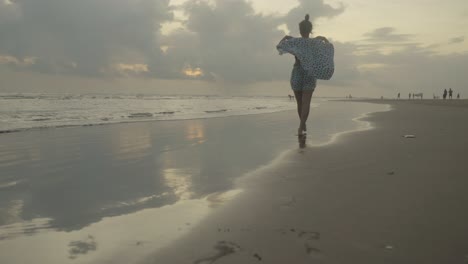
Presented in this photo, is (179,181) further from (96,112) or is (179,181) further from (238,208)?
(96,112)

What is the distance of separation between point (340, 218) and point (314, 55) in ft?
18.6

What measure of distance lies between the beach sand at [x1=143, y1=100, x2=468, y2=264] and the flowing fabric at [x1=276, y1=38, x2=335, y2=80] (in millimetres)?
3449

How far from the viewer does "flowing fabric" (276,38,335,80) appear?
764 centimetres

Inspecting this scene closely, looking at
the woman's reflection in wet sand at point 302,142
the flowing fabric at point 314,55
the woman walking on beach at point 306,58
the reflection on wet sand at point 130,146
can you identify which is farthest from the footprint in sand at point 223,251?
the flowing fabric at point 314,55

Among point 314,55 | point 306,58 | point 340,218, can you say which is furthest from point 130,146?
point 340,218

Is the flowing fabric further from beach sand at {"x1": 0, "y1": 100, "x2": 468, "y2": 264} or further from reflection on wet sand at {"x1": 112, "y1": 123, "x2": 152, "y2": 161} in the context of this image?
reflection on wet sand at {"x1": 112, "y1": 123, "x2": 152, "y2": 161}

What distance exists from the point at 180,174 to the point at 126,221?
166 cm

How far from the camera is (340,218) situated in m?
2.55

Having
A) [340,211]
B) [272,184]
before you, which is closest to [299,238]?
[340,211]

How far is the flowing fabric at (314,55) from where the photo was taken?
7637mm

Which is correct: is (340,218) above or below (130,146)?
above

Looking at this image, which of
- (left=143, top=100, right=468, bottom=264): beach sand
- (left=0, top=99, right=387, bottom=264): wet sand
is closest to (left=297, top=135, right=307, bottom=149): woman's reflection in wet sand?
(left=0, top=99, right=387, bottom=264): wet sand

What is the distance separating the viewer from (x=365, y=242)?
211cm

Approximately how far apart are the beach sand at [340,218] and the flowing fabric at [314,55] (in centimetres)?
345
